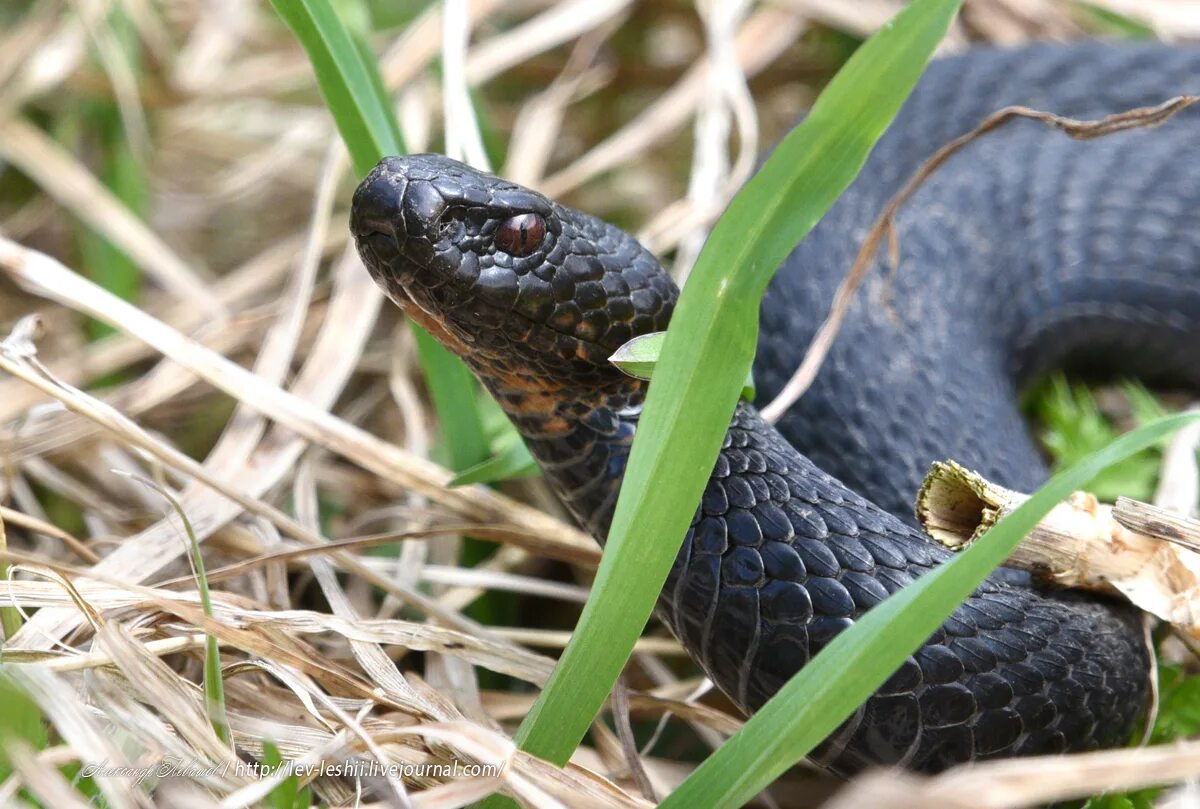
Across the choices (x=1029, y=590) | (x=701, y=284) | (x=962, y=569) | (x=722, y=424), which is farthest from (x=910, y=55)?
(x=1029, y=590)

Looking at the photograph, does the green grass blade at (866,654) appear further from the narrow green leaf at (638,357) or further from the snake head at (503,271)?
the snake head at (503,271)

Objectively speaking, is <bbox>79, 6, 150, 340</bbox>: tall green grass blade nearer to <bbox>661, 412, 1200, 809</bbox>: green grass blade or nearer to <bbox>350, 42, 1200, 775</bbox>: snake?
<bbox>350, 42, 1200, 775</bbox>: snake

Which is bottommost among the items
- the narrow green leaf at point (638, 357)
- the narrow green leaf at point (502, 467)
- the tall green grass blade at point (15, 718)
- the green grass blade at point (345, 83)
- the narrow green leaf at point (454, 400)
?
the tall green grass blade at point (15, 718)

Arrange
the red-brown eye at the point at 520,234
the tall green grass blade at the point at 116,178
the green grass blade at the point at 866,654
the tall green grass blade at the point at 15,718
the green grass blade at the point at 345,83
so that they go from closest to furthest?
the tall green grass blade at the point at 15,718, the green grass blade at the point at 866,654, the red-brown eye at the point at 520,234, the green grass blade at the point at 345,83, the tall green grass blade at the point at 116,178

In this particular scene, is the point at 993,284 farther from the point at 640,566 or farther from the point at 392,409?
the point at 640,566

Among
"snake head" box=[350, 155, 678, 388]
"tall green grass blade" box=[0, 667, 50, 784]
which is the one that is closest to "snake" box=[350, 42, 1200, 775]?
"snake head" box=[350, 155, 678, 388]

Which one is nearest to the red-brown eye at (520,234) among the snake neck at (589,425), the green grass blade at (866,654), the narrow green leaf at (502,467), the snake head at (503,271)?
the snake head at (503,271)
